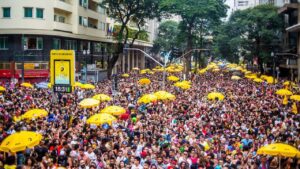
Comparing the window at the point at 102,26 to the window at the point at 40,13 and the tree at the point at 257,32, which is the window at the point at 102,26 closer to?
the window at the point at 40,13

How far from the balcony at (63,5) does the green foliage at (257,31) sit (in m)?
23.8

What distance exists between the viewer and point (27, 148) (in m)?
14.0

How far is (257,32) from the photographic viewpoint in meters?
58.4

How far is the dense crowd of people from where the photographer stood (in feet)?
44.2

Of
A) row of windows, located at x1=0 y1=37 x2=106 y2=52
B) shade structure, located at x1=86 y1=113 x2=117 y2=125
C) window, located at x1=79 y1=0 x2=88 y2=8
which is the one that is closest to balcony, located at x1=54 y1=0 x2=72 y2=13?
window, located at x1=79 y1=0 x2=88 y2=8

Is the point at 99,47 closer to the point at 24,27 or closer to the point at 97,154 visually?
the point at 24,27

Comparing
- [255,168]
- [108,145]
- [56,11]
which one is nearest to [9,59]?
[56,11]

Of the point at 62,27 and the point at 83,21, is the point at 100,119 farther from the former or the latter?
the point at 83,21

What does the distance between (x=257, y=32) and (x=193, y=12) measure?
9.66 metres

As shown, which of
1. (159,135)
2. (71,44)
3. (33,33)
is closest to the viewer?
(159,135)

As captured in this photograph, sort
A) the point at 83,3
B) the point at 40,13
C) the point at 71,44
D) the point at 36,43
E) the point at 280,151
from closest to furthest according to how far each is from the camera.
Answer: the point at 280,151, the point at 40,13, the point at 36,43, the point at 71,44, the point at 83,3

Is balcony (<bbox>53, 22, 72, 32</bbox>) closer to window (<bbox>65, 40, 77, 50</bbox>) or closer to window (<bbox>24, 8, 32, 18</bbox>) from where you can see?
window (<bbox>65, 40, 77, 50</bbox>)

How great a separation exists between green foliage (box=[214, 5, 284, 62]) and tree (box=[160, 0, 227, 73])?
3.55m

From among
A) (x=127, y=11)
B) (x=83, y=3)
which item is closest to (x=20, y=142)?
(x=83, y=3)
